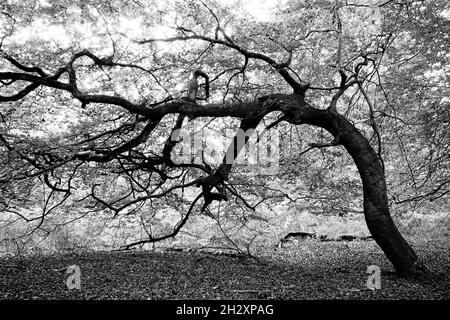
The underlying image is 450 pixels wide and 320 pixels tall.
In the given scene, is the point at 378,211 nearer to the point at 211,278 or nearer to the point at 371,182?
the point at 371,182

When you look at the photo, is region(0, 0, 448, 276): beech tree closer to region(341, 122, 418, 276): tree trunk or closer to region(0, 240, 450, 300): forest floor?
region(341, 122, 418, 276): tree trunk

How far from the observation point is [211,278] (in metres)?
5.29

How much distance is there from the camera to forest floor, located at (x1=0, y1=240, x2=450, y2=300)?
4383mm

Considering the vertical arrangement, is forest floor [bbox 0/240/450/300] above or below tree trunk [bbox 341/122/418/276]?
below

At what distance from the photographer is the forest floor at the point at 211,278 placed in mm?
4383

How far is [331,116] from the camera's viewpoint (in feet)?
18.4

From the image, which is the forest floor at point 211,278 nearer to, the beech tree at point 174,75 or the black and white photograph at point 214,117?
the black and white photograph at point 214,117

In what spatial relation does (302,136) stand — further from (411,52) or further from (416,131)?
(411,52)

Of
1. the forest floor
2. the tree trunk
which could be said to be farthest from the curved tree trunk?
the forest floor

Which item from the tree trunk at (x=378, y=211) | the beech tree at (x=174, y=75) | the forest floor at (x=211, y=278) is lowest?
the forest floor at (x=211, y=278)

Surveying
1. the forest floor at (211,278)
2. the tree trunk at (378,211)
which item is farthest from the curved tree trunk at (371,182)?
the forest floor at (211,278)

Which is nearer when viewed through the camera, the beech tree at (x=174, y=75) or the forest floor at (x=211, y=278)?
the forest floor at (x=211, y=278)

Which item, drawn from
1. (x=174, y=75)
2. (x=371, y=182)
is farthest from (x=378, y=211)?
(x=174, y=75)

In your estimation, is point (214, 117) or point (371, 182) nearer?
point (371, 182)
